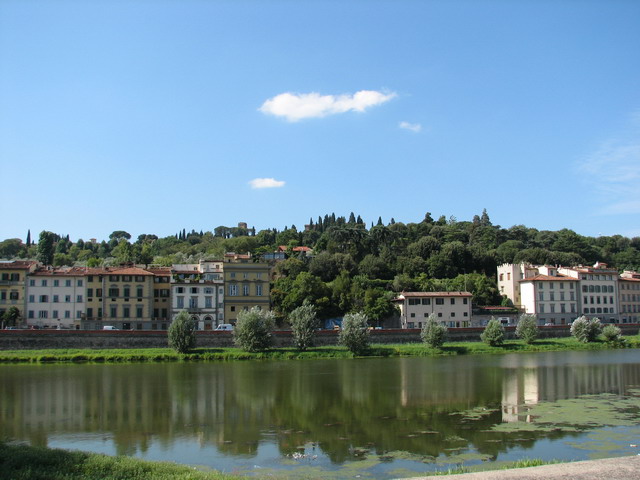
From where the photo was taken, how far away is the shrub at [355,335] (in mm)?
60750

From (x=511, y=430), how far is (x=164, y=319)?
56.2 m

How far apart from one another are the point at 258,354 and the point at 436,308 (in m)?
27.4

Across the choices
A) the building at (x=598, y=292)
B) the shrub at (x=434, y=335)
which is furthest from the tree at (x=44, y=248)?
the building at (x=598, y=292)

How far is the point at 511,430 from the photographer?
78.4 feet

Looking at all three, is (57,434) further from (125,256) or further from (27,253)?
(27,253)

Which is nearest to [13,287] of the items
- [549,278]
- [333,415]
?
[333,415]

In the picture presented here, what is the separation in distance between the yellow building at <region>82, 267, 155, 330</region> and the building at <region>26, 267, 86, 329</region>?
1.02 meters

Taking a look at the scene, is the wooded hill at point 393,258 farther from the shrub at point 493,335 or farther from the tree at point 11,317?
the tree at point 11,317

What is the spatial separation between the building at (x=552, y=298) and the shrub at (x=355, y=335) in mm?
33531

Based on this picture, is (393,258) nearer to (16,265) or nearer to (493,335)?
(493,335)

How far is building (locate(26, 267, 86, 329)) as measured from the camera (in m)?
70.4

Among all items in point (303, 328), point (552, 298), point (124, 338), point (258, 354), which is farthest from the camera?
point (552, 298)

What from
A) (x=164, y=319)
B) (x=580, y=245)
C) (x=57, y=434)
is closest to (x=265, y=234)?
(x=580, y=245)

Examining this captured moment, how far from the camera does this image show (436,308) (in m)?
77.5
